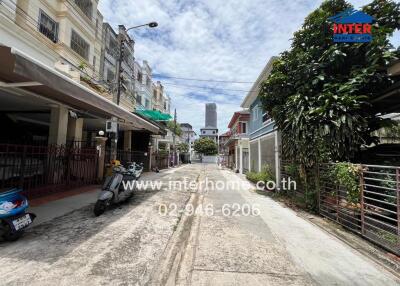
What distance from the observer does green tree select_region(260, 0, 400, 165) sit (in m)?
6.42

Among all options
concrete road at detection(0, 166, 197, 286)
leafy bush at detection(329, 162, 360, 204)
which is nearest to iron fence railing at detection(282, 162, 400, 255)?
leafy bush at detection(329, 162, 360, 204)

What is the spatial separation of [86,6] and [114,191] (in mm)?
15512

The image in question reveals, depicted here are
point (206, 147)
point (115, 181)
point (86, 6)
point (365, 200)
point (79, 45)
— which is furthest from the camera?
point (206, 147)

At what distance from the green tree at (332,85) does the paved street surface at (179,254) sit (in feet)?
7.66

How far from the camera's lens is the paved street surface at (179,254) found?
10.5 ft

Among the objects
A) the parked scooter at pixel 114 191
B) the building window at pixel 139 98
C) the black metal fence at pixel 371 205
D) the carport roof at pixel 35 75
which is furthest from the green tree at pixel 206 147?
the black metal fence at pixel 371 205

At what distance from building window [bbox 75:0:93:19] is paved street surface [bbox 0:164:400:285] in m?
15.0

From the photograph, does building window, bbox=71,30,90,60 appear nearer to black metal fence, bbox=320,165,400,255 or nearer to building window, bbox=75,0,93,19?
building window, bbox=75,0,93,19

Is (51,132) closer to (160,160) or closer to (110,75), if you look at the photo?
(110,75)

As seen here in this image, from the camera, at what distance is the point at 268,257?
3.96m

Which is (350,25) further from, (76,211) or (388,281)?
(76,211)

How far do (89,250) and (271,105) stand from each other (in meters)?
8.32

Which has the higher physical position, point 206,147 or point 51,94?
point 206,147

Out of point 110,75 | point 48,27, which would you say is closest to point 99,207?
point 48,27
